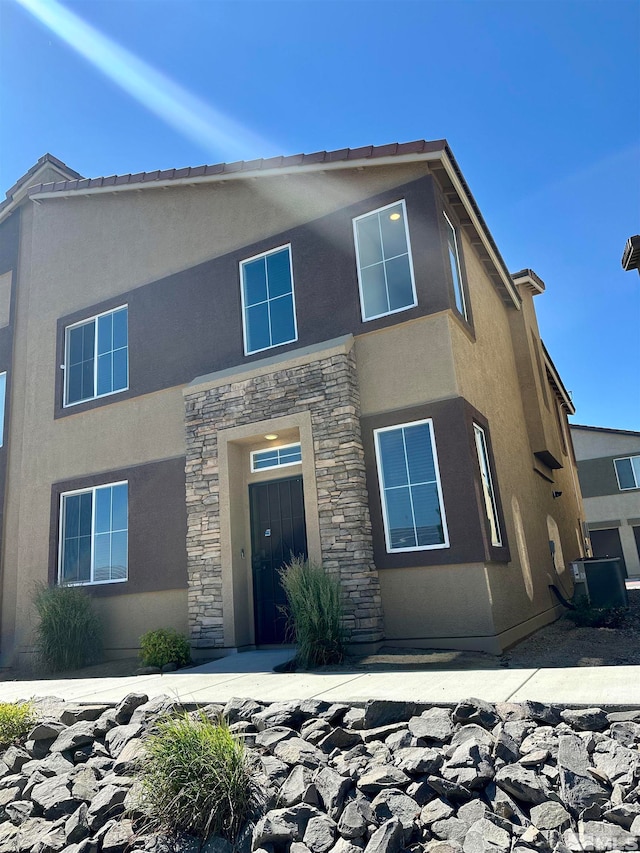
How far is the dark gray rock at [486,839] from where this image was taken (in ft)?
10.4

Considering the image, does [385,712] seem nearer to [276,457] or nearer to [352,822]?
[352,822]

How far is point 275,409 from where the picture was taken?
934cm

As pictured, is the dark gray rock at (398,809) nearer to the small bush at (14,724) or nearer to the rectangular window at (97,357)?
the small bush at (14,724)

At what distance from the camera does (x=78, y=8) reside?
9.56m

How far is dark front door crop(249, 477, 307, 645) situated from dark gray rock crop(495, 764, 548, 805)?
18.3 feet

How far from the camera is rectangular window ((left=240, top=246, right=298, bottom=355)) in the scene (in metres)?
10.0

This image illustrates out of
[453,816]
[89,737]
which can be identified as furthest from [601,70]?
[89,737]

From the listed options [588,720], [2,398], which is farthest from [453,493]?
[2,398]

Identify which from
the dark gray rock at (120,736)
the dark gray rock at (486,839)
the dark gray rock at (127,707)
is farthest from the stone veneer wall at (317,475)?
the dark gray rock at (486,839)

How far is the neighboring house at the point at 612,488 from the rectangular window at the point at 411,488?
907 inches

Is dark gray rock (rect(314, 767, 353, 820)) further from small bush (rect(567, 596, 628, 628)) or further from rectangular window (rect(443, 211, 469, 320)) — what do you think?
small bush (rect(567, 596, 628, 628))

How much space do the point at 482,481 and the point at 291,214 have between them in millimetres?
5107

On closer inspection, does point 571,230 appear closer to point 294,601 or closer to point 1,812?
point 294,601

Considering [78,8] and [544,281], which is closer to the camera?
[78,8]
